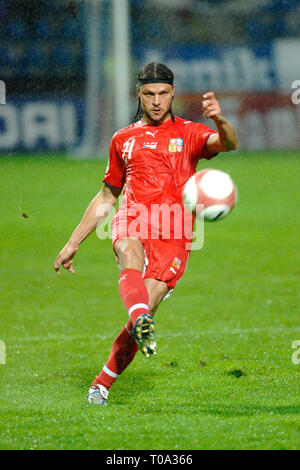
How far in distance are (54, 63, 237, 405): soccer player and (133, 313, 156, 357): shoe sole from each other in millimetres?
628

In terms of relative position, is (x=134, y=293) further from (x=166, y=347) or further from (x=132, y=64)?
(x=132, y=64)

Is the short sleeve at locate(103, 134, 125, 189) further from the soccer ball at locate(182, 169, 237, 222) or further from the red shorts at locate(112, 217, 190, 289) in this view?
the soccer ball at locate(182, 169, 237, 222)

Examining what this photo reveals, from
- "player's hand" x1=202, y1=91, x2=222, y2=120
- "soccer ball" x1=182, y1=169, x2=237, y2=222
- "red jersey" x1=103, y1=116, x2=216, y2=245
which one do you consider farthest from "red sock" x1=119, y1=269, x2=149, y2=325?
"player's hand" x1=202, y1=91, x2=222, y2=120

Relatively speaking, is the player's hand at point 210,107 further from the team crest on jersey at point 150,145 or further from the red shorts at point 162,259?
the red shorts at point 162,259

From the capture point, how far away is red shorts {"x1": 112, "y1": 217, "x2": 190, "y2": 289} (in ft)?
17.7

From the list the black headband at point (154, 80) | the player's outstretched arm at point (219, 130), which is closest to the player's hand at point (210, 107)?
the player's outstretched arm at point (219, 130)

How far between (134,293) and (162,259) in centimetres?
50

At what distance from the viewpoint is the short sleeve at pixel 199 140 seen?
18.3 feet

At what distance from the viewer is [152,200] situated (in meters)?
5.55

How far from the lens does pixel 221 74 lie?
29125 mm

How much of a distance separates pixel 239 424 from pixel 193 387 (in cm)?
118

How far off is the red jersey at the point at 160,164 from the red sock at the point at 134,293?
0.45 m

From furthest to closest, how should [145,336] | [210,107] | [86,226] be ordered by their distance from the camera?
1. [86,226]
2. [210,107]
3. [145,336]

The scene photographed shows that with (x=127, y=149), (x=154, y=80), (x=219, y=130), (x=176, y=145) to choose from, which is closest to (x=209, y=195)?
(x=219, y=130)
